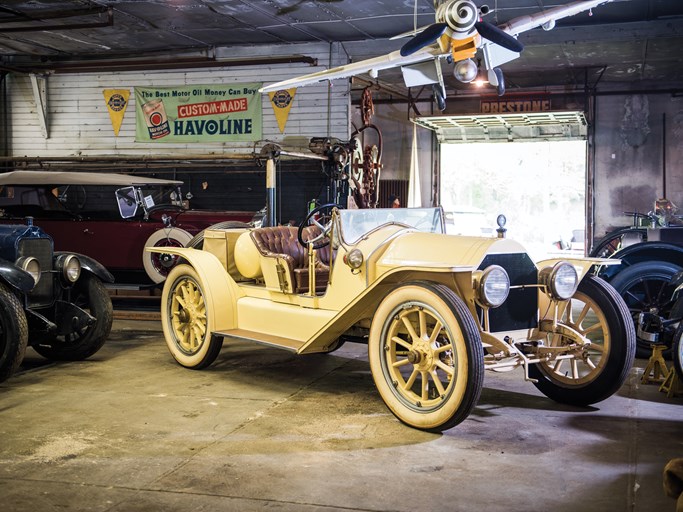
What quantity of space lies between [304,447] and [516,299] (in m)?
1.63

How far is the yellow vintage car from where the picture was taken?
4.35m

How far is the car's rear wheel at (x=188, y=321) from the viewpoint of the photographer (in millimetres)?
6004

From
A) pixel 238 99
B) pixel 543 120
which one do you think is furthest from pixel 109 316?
pixel 543 120

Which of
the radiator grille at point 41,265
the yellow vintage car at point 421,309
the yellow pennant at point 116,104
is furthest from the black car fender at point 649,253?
the yellow pennant at point 116,104

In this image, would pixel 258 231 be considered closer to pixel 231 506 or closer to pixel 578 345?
pixel 578 345

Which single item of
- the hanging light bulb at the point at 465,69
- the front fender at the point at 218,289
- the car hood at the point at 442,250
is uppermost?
the hanging light bulb at the point at 465,69

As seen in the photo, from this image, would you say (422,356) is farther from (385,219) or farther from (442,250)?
(385,219)

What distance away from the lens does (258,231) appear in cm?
618

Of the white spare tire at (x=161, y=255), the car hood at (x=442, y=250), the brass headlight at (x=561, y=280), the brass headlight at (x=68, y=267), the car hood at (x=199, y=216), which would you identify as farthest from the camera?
the car hood at (x=199, y=216)

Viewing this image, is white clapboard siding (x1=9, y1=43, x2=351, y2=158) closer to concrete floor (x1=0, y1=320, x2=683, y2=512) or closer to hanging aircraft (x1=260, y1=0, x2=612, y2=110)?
hanging aircraft (x1=260, y1=0, x2=612, y2=110)

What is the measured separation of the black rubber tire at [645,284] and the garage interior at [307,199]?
55 centimetres

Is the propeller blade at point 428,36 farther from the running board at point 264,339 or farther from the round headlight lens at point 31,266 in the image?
the round headlight lens at point 31,266

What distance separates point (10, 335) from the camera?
5367 mm

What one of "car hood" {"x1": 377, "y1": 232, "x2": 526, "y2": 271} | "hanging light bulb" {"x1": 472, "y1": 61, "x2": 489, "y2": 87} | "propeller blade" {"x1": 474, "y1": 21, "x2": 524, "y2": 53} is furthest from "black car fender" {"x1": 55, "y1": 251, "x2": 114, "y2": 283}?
"hanging light bulb" {"x1": 472, "y1": 61, "x2": 489, "y2": 87}
